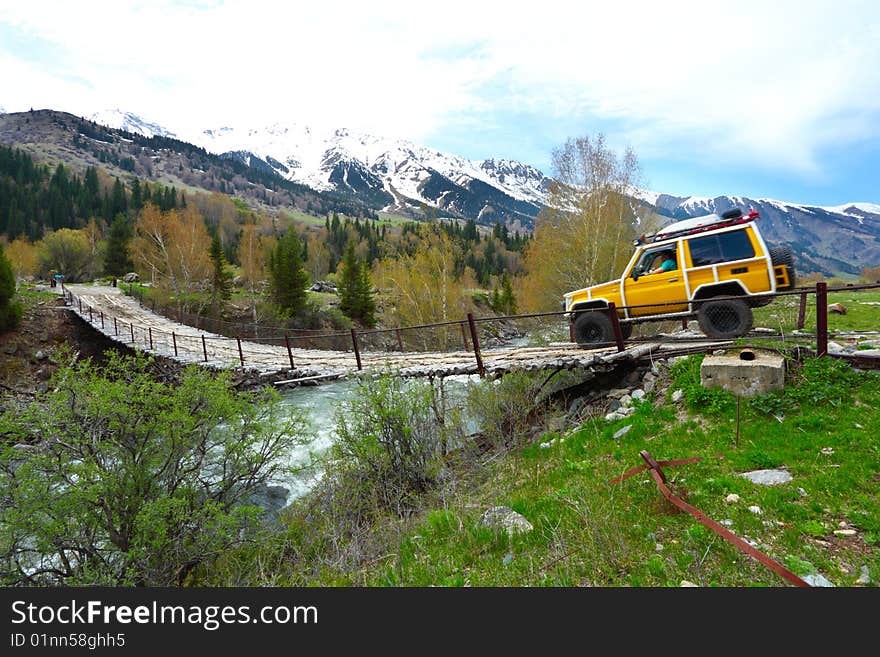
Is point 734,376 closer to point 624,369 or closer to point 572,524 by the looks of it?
point 624,369

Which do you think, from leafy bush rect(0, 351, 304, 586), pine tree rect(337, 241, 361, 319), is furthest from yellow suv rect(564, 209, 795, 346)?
pine tree rect(337, 241, 361, 319)

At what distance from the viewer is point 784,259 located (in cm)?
755

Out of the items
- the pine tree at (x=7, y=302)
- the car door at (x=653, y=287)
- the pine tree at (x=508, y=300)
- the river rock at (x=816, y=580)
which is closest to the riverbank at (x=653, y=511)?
the river rock at (x=816, y=580)

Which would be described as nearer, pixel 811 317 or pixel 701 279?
pixel 701 279

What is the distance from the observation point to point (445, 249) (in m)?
28.2

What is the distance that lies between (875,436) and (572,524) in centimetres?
353

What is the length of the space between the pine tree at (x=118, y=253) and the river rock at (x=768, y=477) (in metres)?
71.7

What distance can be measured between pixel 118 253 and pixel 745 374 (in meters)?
72.9

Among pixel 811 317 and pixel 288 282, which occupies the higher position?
pixel 288 282

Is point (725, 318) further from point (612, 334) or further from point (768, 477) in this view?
point (768, 477)

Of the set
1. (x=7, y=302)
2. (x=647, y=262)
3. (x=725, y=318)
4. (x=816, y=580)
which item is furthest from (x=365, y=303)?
(x=816, y=580)

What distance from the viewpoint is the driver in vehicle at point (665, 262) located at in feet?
27.8

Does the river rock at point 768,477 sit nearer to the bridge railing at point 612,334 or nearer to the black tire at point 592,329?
the bridge railing at point 612,334

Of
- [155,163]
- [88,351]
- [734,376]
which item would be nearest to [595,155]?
[734,376]
